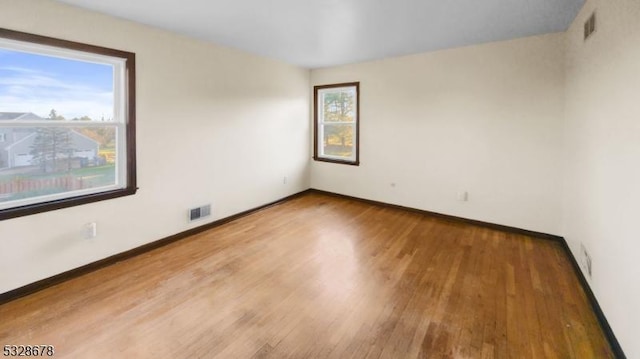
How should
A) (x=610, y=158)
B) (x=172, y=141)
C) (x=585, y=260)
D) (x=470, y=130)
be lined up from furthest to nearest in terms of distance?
(x=470, y=130), (x=172, y=141), (x=585, y=260), (x=610, y=158)

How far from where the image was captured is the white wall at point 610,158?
1681mm

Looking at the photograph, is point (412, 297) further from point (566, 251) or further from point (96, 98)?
point (96, 98)

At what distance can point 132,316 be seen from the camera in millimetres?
2146

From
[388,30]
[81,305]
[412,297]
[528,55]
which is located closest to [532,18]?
[528,55]

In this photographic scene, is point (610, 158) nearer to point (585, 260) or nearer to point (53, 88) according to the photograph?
point (585, 260)

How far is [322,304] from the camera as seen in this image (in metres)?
2.30

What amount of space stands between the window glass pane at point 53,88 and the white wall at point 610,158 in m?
4.07

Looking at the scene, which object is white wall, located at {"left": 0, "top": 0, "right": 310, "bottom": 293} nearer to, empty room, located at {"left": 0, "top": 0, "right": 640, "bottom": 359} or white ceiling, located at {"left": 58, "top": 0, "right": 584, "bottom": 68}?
empty room, located at {"left": 0, "top": 0, "right": 640, "bottom": 359}

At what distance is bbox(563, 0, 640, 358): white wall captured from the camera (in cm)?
168

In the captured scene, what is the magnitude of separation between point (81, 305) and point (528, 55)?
16.8 feet

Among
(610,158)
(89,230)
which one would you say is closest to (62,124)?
(89,230)

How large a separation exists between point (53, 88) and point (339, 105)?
Result: 4.00 m

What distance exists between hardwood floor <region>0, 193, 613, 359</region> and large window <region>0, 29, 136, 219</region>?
2.70ft

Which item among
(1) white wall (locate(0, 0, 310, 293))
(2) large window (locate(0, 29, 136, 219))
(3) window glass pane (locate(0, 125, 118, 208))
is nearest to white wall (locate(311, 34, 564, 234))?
(1) white wall (locate(0, 0, 310, 293))
